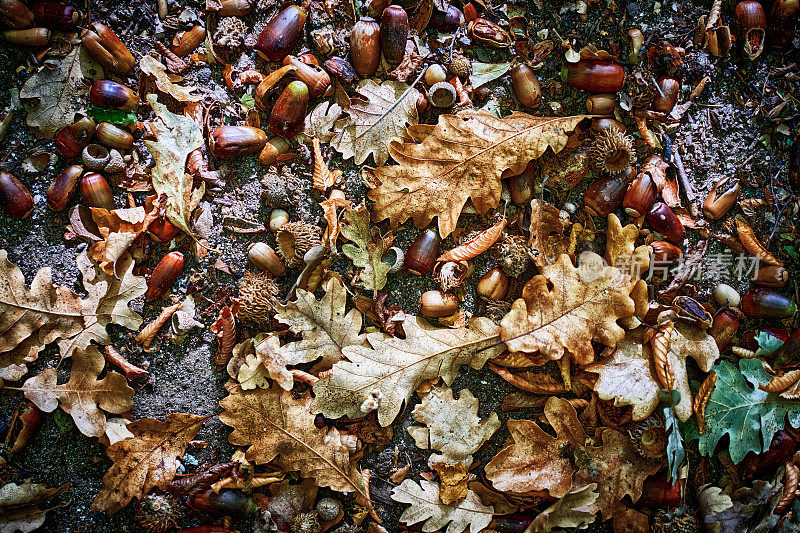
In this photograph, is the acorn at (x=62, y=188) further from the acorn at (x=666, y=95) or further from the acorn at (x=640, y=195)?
the acorn at (x=666, y=95)

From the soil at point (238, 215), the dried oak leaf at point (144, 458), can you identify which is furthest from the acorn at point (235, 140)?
the dried oak leaf at point (144, 458)

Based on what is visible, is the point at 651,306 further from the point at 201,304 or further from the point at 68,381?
the point at 68,381

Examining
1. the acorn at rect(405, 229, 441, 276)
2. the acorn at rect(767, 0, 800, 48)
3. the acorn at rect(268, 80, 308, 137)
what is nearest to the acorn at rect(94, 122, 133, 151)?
the acorn at rect(268, 80, 308, 137)

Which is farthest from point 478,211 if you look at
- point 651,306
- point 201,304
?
point 201,304

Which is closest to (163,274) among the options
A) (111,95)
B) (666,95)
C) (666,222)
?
(111,95)

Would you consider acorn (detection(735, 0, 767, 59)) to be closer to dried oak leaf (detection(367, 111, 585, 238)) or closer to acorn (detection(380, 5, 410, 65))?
dried oak leaf (detection(367, 111, 585, 238))
